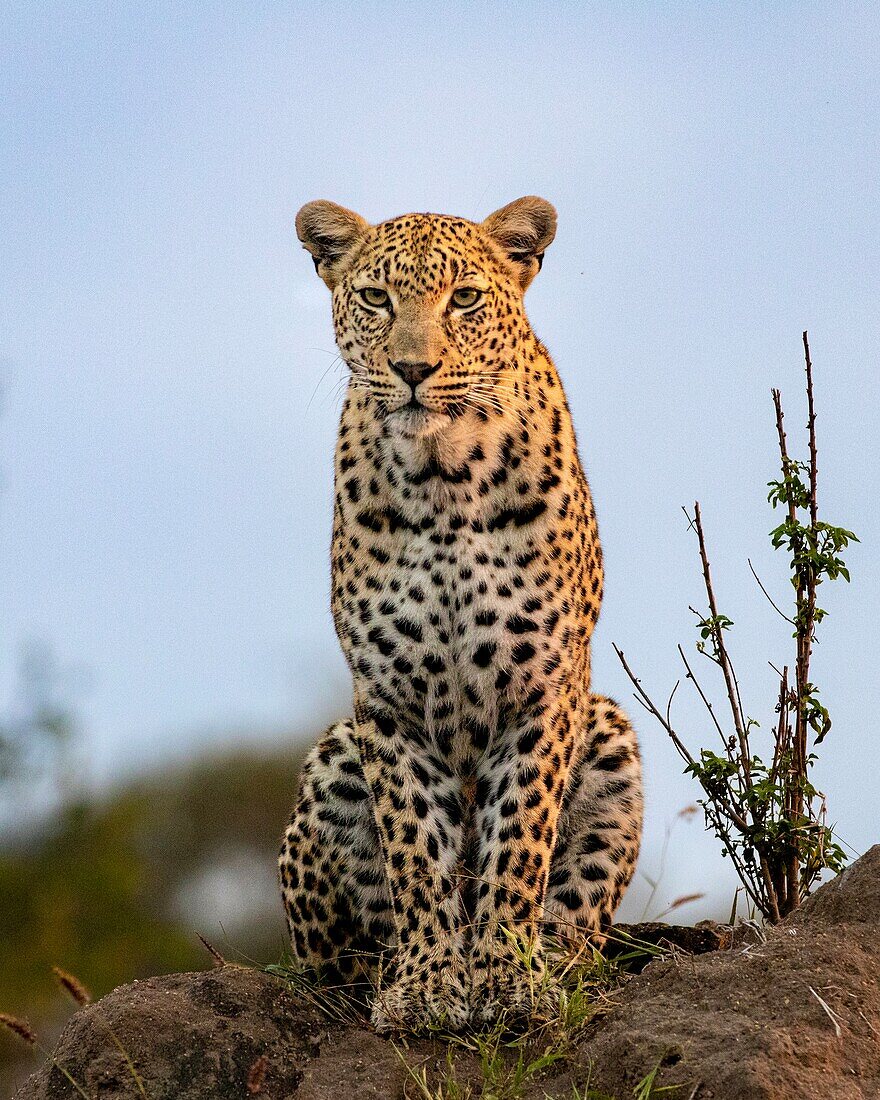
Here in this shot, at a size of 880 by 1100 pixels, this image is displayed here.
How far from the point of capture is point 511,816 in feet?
23.5

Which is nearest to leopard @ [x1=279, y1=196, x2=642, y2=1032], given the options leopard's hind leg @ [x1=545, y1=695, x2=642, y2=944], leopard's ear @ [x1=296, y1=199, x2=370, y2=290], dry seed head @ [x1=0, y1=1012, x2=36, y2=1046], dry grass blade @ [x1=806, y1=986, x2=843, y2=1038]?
leopard's hind leg @ [x1=545, y1=695, x2=642, y2=944]

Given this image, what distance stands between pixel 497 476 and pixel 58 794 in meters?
15.2

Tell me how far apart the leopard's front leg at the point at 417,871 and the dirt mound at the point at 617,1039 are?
0.60 ft

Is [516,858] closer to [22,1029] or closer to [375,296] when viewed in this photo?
[22,1029]

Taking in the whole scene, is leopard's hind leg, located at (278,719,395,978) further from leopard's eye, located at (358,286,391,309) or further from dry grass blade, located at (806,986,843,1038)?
dry grass blade, located at (806,986,843,1038)

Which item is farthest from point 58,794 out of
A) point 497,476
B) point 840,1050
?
point 840,1050

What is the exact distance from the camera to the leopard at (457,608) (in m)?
7.11

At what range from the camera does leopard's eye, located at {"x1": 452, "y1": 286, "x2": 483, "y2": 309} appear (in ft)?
24.2

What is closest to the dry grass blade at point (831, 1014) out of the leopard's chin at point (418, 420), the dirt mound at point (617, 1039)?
the dirt mound at point (617, 1039)

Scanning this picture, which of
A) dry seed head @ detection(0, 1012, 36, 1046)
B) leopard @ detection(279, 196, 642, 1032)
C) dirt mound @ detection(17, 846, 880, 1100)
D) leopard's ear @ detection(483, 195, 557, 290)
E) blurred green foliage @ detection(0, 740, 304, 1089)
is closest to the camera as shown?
dirt mound @ detection(17, 846, 880, 1100)

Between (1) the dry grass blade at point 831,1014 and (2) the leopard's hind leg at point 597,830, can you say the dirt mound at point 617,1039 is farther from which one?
(2) the leopard's hind leg at point 597,830

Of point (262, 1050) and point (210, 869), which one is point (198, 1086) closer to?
point (262, 1050)

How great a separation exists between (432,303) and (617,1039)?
3.36m

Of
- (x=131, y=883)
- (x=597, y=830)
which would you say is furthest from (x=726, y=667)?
(x=131, y=883)
